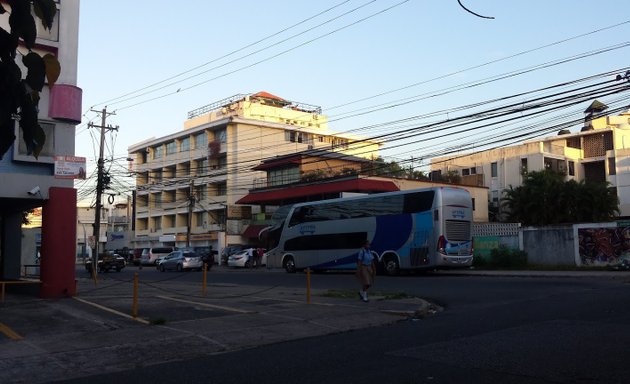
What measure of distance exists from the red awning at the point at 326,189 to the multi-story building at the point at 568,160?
1170cm

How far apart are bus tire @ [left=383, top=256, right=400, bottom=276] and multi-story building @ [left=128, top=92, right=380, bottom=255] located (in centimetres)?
3285

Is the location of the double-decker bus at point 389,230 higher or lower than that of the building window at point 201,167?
lower

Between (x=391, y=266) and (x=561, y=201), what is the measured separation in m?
21.1

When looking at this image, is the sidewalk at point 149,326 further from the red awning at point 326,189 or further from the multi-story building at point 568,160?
the multi-story building at point 568,160

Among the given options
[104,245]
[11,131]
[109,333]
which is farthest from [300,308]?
[104,245]

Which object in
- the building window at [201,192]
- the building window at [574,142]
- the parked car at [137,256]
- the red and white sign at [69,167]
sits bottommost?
the parked car at [137,256]

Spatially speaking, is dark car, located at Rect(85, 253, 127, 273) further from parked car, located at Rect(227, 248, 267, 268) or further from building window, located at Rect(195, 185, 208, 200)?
building window, located at Rect(195, 185, 208, 200)

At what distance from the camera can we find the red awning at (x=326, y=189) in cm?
4790

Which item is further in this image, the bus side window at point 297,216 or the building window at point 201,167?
the building window at point 201,167

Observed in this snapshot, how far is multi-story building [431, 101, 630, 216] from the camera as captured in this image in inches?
2305

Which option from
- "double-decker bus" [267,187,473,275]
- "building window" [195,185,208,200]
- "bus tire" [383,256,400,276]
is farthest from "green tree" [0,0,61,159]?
"building window" [195,185,208,200]

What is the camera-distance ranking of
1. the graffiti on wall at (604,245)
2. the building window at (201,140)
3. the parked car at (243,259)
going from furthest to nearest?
the building window at (201,140) < the parked car at (243,259) < the graffiti on wall at (604,245)

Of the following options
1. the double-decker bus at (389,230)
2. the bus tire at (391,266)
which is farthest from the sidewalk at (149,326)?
the bus tire at (391,266)

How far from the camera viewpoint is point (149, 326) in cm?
1237
